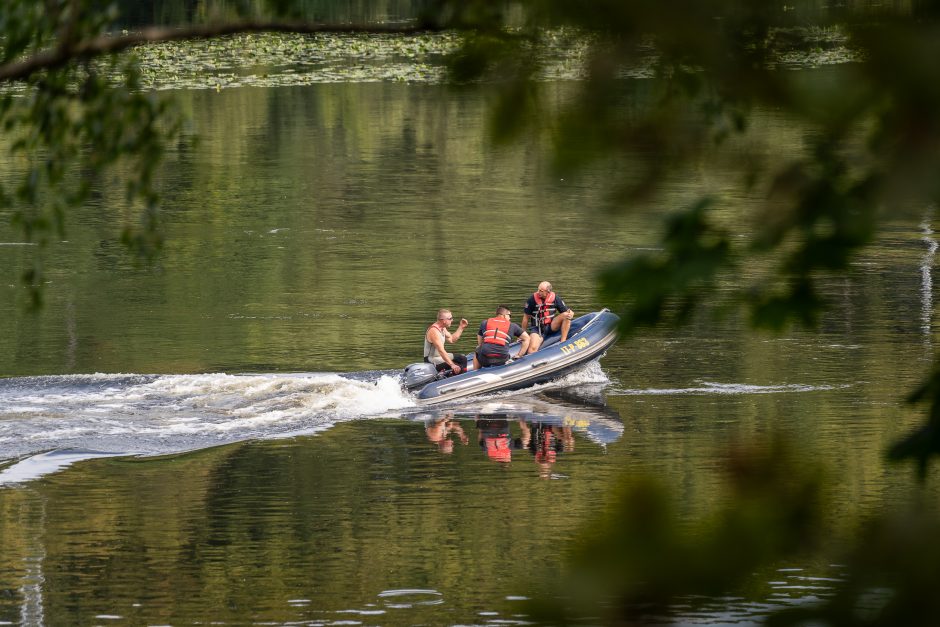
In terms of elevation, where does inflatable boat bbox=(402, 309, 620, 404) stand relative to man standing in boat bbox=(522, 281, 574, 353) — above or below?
below

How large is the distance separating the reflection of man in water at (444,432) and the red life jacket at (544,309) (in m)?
2.96

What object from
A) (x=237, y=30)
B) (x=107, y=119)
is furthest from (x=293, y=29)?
(x=107, y=119)

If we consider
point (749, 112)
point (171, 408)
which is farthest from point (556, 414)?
point (749, 112)

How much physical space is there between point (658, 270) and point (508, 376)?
677 inches

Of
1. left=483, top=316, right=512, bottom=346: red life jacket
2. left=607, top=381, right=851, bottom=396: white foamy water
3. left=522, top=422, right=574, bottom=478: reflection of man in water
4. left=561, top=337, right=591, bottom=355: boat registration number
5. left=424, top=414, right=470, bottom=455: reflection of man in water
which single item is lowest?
left=522, top=422, right=574, bottom=478: reflection of man in water

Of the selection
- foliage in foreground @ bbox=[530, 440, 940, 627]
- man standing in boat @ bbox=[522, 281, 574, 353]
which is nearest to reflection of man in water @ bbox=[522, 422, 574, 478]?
man standing in boat @ bbox=[522, 281, 574, 353]

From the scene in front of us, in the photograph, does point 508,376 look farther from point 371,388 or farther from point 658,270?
point 658,270

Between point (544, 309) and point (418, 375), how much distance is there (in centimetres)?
271

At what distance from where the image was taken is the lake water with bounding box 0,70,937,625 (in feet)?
40.6

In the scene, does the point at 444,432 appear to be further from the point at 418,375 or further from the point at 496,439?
the point at 418,375

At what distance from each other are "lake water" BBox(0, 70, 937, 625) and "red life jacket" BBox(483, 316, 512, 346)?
2.75 feet

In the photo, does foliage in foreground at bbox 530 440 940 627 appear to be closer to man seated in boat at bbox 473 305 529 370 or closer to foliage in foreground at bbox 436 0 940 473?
foliage in foreground at bbox 436 0 940 473

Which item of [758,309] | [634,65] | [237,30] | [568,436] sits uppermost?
[237,30]

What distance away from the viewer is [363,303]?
25656 mm
